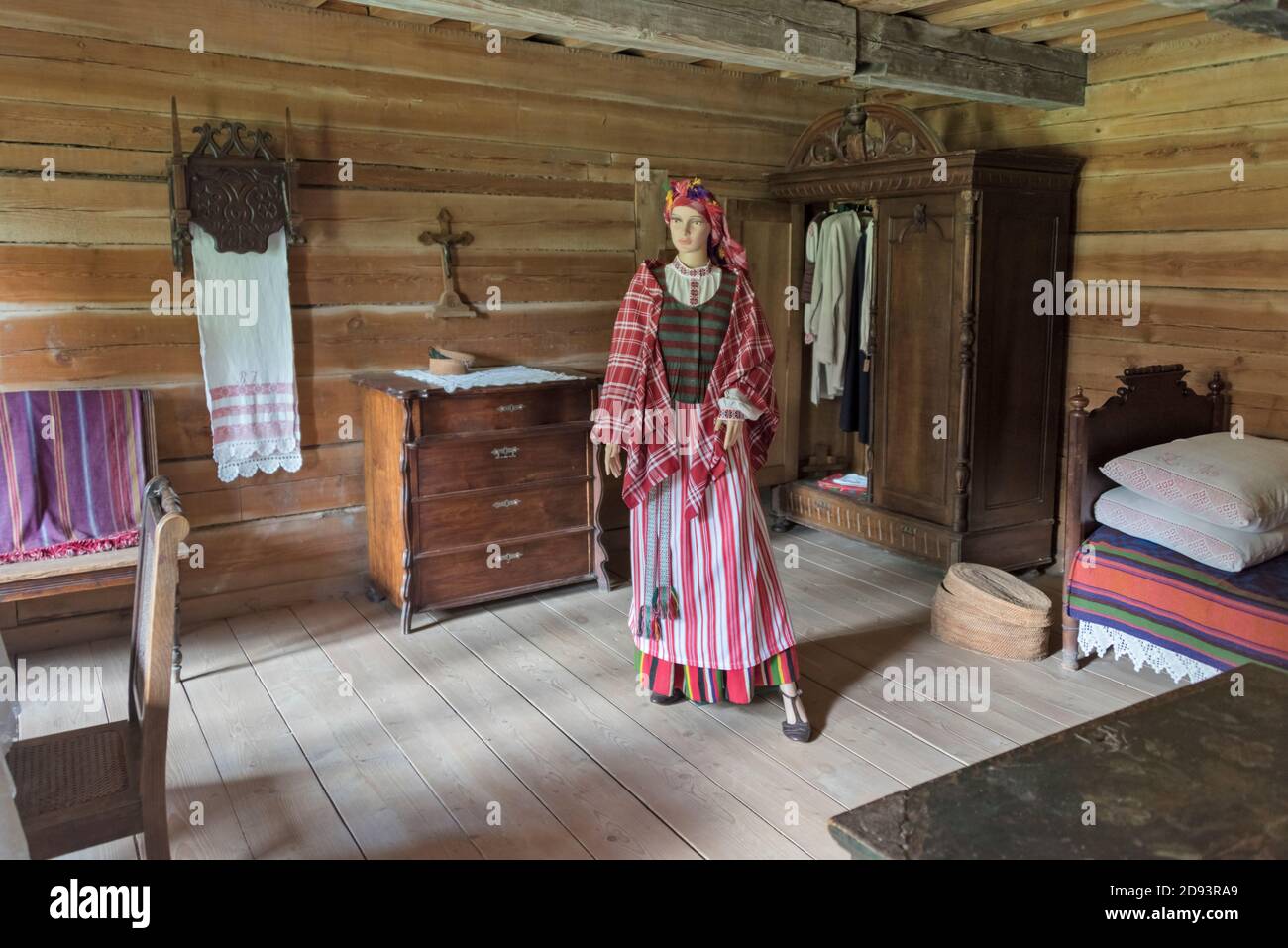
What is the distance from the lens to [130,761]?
6.65 feet

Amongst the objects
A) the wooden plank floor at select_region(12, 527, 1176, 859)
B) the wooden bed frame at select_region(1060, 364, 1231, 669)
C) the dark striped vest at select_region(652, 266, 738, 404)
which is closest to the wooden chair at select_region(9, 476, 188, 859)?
the wooden plank floor at select_region(12, 527, 1176, 859)

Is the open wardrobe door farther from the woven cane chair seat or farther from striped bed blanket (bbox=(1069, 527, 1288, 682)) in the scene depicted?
the woven cane chair seat

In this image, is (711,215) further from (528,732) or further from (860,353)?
(860,353)

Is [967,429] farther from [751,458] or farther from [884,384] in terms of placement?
[751,458]

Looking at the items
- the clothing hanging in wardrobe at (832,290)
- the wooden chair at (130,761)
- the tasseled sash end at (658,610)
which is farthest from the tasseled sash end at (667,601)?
the clothing hanging in wardrobe at (832,290)

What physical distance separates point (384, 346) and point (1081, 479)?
2.71m

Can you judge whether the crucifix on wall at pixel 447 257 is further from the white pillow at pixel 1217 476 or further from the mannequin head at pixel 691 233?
the white pillow at pixel 1217 476

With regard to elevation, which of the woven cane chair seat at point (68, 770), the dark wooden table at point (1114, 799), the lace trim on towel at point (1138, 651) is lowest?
the lace trim on towel at point (1138, 651)

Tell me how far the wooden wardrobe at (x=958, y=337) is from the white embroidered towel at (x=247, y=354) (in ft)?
8.10

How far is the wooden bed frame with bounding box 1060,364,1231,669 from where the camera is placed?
362 centimetres

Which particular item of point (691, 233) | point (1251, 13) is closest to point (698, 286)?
point (691, 233)

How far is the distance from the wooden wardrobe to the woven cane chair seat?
3.35 metres

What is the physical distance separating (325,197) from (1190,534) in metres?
3.30

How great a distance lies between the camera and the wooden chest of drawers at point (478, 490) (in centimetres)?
400
